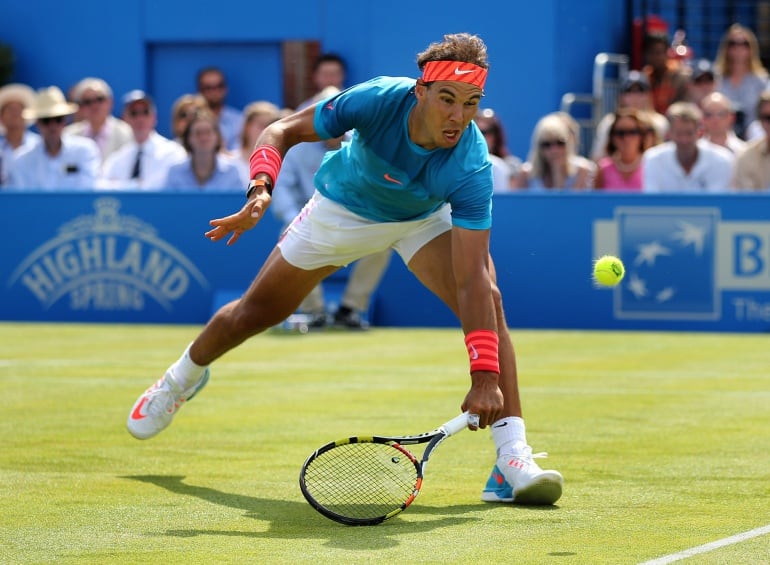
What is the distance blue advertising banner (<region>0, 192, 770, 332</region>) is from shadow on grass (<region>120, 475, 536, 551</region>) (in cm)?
704

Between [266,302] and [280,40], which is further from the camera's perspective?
[280,40]

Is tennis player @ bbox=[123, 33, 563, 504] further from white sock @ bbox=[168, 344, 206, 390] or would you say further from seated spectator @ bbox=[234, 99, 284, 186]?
seated spectator @ bbox=[234, 99, 284, 186]

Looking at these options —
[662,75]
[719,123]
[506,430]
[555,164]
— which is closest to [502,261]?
[555,164]

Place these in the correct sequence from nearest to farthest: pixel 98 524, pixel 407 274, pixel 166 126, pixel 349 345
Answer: pixel 98 524 → pixel 349 345 → pixel 407 274 → pixel 166 126

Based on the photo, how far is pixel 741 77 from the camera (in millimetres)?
15656

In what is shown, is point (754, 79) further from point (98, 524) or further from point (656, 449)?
point (98, 524)

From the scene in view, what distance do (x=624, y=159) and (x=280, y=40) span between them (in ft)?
23.2

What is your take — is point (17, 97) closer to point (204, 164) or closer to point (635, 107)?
point (204, 164)

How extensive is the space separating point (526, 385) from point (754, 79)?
726 cm

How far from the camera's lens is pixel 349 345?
12.0 meters

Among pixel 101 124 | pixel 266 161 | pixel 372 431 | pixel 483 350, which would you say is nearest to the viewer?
pixel 483 350

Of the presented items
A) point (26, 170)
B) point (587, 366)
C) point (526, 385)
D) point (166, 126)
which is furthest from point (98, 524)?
point (166, 126)

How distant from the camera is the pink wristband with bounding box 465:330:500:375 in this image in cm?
566

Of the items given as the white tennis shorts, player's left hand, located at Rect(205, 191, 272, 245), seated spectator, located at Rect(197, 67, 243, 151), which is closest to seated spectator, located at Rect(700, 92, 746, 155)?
seated spectator, located at Rect(197, 67, 243, 151)
